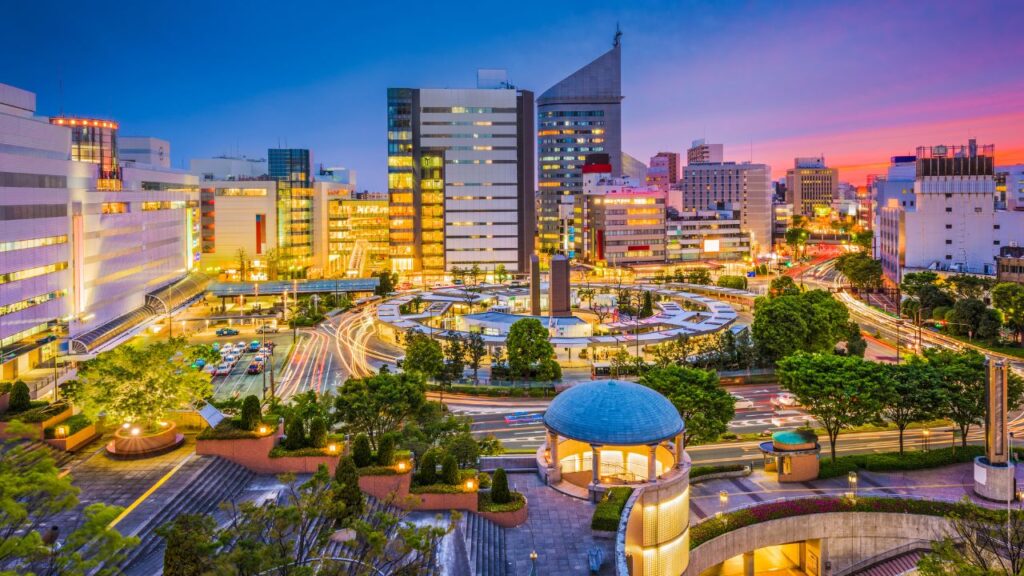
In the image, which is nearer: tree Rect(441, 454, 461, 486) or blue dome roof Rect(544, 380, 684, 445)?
tree Rect(441, 454, 461, 486)

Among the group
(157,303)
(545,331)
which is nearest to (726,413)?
(545,331)

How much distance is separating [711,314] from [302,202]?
4169 inches

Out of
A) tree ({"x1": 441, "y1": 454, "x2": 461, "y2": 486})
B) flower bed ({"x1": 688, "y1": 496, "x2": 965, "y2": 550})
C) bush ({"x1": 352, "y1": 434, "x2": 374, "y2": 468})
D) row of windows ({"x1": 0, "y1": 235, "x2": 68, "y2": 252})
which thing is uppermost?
row of windows ({"x1": 0, "y1": 235, "x2": 68, "y2": 252})

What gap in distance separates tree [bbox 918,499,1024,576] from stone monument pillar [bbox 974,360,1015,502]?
5488mm

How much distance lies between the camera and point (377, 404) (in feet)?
135

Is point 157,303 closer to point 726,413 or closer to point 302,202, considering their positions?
point 302,202

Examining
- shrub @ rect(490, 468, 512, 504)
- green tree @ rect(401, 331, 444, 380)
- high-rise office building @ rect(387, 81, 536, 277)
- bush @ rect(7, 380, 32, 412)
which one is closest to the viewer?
shrub @ rect(490, 468, 512, 504)

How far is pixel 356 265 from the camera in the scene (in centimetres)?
15825

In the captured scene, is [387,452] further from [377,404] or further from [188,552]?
[188,552]

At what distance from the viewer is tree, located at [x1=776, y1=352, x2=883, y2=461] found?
43.3 metres

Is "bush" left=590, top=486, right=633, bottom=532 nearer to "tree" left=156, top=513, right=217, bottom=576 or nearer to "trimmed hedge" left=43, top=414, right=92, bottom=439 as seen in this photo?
"tree" left=156, top=513, right=217, bottom=576

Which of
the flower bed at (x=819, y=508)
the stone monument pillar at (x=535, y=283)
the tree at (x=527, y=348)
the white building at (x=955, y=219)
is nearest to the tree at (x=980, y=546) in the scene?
the flower bed at (x=819, y=508)

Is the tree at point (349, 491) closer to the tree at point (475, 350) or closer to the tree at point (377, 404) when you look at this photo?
the tree at point (377, 404)

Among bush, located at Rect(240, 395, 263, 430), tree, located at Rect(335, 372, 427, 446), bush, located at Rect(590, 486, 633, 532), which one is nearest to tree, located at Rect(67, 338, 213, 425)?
bush, located at Rect(240, 395, 263, 430)
